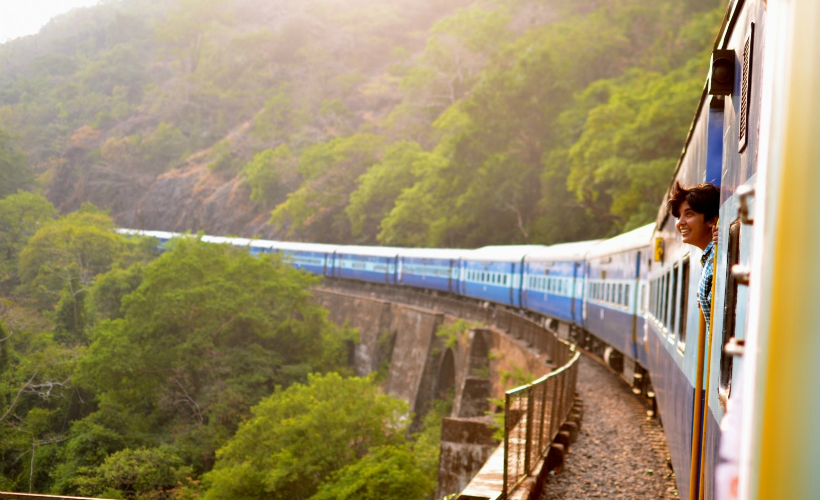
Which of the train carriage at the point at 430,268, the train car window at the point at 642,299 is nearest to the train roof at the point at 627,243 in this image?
the train car window at the point at 642,299

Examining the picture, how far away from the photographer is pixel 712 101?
3.43 meters

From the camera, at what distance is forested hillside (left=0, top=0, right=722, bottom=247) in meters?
33.4

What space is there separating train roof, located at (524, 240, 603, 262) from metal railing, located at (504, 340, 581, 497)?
8.69 meters

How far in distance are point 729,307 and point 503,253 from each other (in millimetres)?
23083

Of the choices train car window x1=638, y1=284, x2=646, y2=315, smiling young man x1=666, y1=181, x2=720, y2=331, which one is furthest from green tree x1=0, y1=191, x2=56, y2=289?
smiling young man x1=666, y1=181, x2=720, y2=331

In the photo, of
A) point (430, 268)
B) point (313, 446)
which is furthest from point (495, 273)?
point (313, 446)

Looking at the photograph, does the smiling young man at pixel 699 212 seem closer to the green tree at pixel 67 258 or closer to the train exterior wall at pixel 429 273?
the train exterior wall at pixel 429 273

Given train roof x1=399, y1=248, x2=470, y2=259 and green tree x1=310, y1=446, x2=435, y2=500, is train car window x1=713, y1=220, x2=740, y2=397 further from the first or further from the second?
train roof x1=399, y1=248, x2=470, y2=259

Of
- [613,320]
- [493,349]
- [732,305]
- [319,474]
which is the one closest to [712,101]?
[732,305]

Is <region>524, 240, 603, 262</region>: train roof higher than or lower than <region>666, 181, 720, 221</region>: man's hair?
higher

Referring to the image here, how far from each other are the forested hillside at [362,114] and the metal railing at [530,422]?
1828 centimetres

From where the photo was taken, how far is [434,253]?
3138cm

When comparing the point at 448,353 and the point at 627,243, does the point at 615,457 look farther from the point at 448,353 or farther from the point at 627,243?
A: the point at 448,353

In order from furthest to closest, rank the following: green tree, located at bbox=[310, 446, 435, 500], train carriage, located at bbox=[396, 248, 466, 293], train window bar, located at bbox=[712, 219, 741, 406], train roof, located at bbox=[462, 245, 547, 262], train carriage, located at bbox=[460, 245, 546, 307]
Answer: train carriage, located at bbox=[396, 248, 466, 293]
train carriage, located at bbox=[460, 245, 546, 307]
train roof, located at bbox=[462, 245, 547, 262]
green tree, located at bbox=[310, 446, 435, 500]
train window bar, located at bbox=[712, 219, 741, 406]
